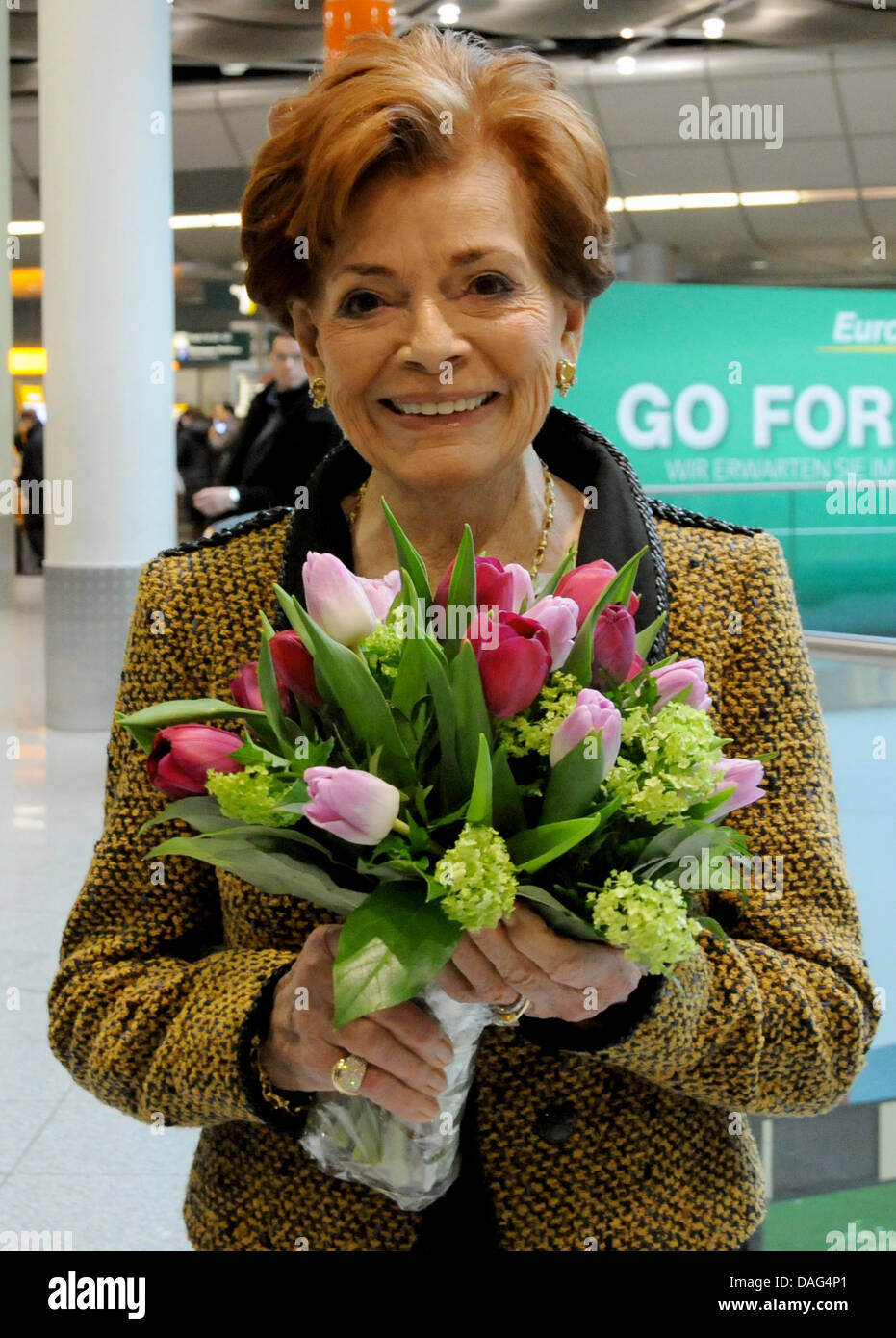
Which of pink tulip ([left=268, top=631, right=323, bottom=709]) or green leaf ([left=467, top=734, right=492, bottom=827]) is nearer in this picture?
green leaf ([left=467, top=734, right=492, bottom=827])

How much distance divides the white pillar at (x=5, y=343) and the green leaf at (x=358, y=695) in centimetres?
1065

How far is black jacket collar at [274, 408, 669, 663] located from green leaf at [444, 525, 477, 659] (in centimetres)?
40

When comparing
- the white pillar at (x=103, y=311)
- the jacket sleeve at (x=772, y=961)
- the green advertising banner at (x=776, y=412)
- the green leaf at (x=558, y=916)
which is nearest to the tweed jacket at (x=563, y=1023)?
the jacket sleeve at (x=772, y=961)

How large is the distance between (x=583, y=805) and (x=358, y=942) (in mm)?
171

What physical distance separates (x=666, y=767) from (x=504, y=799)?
0.11 m

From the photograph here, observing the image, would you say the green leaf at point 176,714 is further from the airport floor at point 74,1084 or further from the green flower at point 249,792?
the airport floor at point 74,1084

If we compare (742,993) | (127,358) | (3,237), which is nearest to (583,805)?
(742,993)

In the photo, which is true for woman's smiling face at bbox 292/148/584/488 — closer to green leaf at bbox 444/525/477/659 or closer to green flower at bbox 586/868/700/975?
green leaf at bbox 444/525/477/659

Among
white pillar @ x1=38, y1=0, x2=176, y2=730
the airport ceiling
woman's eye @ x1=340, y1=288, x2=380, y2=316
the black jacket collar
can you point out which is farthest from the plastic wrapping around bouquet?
the airport ceiling

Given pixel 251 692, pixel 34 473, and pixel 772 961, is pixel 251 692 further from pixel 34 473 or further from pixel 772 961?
pixel 34 473

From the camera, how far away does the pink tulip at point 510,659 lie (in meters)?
0.94

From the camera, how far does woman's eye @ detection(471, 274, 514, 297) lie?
1358 mm

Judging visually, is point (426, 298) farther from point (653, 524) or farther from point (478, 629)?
point (478, 629)
